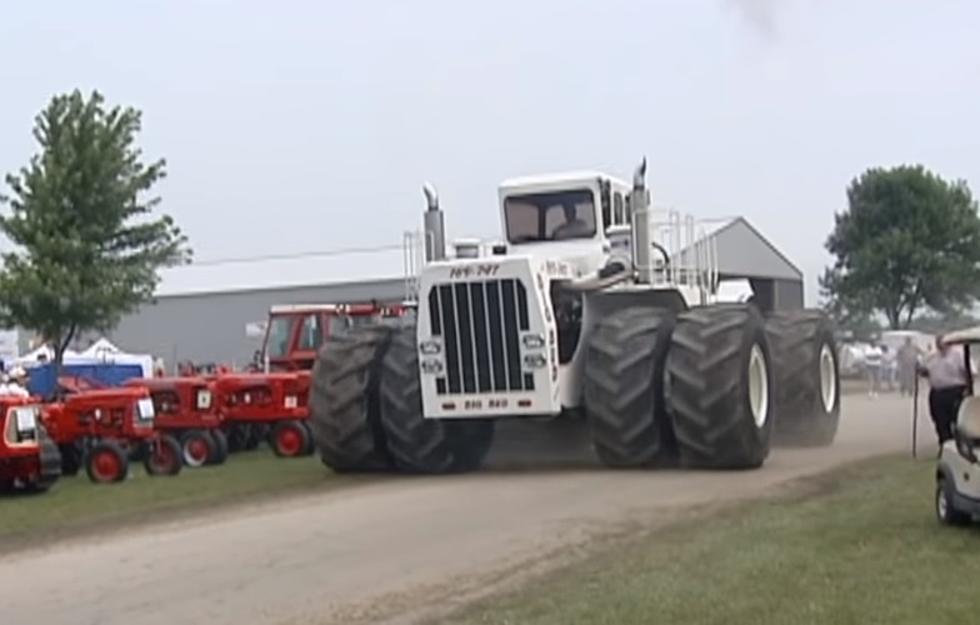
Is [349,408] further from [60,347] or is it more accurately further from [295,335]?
[60,347]

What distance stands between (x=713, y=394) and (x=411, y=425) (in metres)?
3.82

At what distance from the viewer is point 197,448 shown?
26375 mm

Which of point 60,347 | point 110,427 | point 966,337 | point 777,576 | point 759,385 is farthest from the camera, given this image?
point 60,347

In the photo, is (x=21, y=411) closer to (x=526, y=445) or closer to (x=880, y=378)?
(x=526, y=445)

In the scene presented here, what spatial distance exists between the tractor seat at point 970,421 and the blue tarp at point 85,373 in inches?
1003

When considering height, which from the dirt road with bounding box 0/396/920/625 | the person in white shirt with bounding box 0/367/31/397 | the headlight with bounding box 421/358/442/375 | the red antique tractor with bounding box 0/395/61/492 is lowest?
the dirt road with bounding box 0/396/920/625

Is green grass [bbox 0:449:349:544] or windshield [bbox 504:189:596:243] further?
windshield [bbox 504:189:596:243]

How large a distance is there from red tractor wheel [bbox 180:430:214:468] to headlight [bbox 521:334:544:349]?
7414 millimetres

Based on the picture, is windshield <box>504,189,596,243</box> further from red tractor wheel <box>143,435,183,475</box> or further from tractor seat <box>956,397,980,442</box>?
tractor seat <box>956,397,980,442</box>

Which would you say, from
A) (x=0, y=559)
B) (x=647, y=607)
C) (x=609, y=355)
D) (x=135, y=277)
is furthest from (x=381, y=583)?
(x=135, y=277)

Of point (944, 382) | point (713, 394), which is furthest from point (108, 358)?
point (944, 382)

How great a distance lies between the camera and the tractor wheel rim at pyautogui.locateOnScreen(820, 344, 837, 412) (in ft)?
84.1

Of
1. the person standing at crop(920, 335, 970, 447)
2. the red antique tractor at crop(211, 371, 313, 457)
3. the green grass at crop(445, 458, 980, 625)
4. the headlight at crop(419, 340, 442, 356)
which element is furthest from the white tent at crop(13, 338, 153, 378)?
the green grass at crop(445, 458, 980, 625)

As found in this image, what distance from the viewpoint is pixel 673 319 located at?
2111 centimetres
